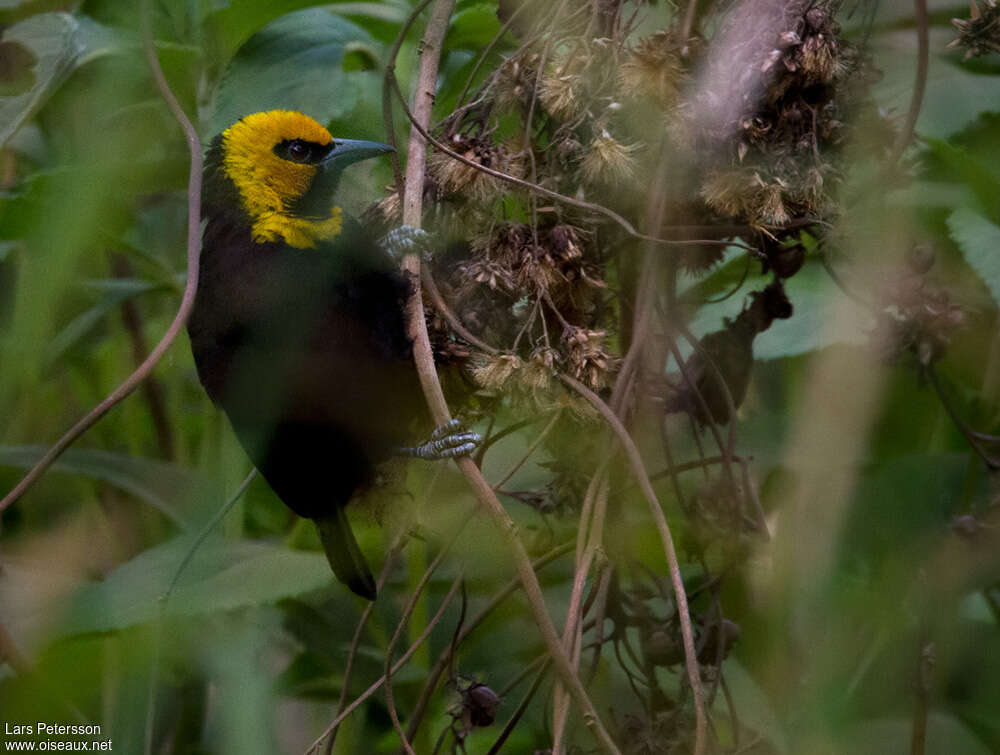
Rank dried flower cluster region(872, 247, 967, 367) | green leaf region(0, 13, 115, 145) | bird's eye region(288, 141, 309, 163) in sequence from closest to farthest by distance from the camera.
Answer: dried flower cluster region(872, 247, 967, 367)
green leaf region(0, 13, 115, 145)
bird's eye region(288, 141, 309, 163)

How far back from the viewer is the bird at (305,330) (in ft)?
3.89

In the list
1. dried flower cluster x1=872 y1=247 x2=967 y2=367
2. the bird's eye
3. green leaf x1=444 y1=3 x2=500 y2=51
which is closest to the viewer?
dried flower cluster x1=872 y1=247 x2=967 y2=367

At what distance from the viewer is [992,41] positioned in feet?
2.84

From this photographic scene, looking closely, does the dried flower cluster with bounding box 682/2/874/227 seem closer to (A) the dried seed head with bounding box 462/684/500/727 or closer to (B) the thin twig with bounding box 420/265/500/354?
(B) the thin twig with bounding box 420/265/500/354

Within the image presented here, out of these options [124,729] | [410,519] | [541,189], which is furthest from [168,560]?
[541,189]

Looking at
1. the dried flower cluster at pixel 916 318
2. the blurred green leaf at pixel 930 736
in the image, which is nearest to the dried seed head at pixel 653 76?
the dried flower cluster at pixel 916 318

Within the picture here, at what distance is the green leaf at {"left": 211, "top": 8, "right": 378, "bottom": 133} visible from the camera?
121cm

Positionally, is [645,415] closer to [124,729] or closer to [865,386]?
[865,386]

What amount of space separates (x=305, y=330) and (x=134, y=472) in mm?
366

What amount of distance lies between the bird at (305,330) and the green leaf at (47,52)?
196mm

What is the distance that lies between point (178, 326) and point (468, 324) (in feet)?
0.83

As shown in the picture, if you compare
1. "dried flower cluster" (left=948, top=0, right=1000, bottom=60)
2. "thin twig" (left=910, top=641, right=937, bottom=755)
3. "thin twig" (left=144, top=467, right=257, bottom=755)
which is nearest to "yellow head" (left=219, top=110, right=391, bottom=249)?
"thin twig" (left=144, top=467, right=257, bottom=755)

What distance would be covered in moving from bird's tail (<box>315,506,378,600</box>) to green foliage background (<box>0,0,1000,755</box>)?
0.11 ft

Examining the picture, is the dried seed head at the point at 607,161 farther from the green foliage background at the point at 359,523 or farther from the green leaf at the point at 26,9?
the green leaf at the point at 26,9
